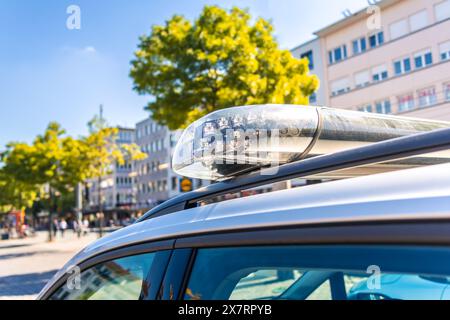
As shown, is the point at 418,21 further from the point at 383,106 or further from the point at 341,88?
the point at 341,88

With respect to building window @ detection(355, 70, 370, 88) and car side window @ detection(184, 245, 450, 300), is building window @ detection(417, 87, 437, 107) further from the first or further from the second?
building window @ detection(355, 70, 370, 88)

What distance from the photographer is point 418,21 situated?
18375 millimetres

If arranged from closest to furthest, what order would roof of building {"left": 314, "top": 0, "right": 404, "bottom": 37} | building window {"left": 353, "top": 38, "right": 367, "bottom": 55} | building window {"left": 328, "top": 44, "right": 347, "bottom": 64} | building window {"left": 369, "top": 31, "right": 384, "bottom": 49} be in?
roof of building {"left": 314, "top": 0, "right": 404, "bottom": 37} < building window {"left": 369, "top": 31, "right": 384, "bottom": 49} < building window {"left": 353, "top": 38, "right": 367, "bottom": 55} < building window {"left": 328, "top": 44, "right": 347, "bottom": 64}

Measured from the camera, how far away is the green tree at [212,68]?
12523 mm

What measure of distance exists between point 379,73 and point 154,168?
45.5 meters

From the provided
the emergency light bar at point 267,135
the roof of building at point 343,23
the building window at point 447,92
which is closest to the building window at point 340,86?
the roof of building at point 343,23

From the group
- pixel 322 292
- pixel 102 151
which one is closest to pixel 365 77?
pixel 102 151

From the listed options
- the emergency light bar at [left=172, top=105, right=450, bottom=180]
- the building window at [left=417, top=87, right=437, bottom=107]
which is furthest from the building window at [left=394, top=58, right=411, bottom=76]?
the emergency light bar at [left=172, top=105, right=450, bottom=180]

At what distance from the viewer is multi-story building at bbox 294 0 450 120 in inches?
762

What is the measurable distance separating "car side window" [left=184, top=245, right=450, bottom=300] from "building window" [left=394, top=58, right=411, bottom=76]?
2237 centimetres

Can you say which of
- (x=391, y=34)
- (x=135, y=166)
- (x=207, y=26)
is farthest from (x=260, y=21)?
(x=135, y=166)

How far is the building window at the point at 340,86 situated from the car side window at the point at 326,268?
28336mm
